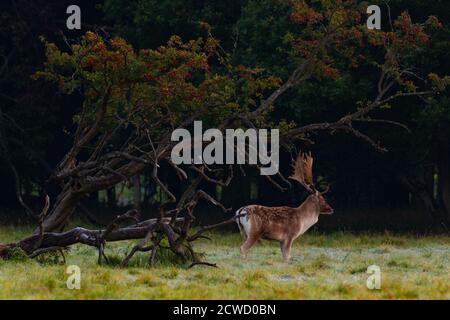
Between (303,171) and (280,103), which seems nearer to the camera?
(303,171)

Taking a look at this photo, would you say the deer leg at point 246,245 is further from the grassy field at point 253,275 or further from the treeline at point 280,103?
the treeline at point 280,103

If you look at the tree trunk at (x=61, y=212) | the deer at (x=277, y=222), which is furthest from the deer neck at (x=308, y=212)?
the tree trunk at (x=61, y=212)

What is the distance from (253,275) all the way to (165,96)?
5.66 metres

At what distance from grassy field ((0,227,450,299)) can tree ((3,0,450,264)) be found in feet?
1.86

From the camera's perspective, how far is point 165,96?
18.9 meters

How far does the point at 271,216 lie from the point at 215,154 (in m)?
7.06

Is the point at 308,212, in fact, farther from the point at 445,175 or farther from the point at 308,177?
the point at 445,175

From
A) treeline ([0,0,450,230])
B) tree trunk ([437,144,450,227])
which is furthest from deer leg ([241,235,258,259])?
tree trunk ([437,144,450,227])

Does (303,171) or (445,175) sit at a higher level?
(303,171)

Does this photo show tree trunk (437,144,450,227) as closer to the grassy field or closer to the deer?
the grassy field

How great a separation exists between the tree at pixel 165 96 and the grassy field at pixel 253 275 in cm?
57

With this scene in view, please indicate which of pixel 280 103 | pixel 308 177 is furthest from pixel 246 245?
pixel 280 103

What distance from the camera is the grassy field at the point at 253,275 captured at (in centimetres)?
1236
